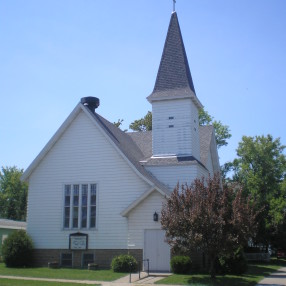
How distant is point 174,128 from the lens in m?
26.2

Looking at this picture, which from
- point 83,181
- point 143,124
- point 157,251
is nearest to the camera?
point 157,251

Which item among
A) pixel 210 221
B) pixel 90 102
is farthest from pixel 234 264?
pixel 90 102

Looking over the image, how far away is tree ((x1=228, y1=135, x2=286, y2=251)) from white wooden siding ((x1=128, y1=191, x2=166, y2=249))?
19271 mm

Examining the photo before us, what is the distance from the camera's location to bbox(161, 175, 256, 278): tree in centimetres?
1714

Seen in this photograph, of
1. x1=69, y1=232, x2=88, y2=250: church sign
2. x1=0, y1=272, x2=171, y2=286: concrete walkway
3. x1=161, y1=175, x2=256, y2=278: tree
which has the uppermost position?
x1=161, y1=175, x2=256, y2=278: tree

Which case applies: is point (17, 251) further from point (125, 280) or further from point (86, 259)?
point (125, 280)

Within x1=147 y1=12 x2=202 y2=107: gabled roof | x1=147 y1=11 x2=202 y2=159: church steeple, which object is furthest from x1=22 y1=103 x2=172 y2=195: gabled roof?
x1=147 y1=12 x2=202 y2=107: gabled roof

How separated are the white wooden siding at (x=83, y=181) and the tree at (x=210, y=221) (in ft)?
17.0

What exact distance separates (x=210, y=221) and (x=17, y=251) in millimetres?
12016

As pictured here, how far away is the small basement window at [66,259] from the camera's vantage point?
2403 cm

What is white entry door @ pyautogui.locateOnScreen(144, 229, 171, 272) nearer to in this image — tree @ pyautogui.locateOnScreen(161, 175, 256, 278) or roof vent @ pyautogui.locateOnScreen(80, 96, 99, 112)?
tree @ pyautogui.locateOnScreen(161, 175, 256, 278)

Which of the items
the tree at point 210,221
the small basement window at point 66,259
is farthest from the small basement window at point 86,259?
the tree at point 210,221

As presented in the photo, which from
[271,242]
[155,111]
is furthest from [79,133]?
[271,242]

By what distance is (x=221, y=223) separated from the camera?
16.9 meters
